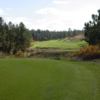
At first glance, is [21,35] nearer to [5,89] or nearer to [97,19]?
[97,19]

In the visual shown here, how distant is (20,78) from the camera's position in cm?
3072

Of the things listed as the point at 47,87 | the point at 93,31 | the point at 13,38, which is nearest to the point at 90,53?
the point at 93,31

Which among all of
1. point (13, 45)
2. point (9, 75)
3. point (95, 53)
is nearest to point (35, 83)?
point (9, 75)

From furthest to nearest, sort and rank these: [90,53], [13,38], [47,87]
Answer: [13,38]
[90,53]
[47,87]

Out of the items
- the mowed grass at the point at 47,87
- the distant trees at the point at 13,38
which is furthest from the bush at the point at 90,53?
the mowed grass at the point at 47,87

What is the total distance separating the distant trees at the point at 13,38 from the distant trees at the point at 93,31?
30482 mm

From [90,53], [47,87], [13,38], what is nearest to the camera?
[47,87]

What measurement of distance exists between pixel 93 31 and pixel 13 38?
116ft

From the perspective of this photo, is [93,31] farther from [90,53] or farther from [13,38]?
[13,38]

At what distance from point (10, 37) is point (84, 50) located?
1581 inches

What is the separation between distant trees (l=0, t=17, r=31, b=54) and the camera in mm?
109375

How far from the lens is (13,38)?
112 metres

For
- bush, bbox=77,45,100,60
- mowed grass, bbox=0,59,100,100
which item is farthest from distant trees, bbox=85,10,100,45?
mowed grass, bbox=0,59,100,100

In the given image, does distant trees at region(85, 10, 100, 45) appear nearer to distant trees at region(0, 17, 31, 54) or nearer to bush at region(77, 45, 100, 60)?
bush at region(77, 45, 100, 60)
